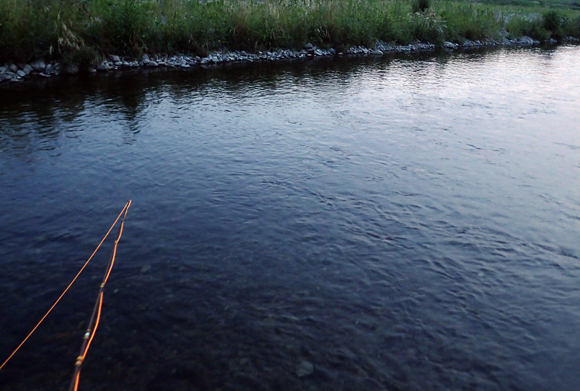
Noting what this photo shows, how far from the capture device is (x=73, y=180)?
32.7 feet

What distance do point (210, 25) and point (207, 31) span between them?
1.17ft

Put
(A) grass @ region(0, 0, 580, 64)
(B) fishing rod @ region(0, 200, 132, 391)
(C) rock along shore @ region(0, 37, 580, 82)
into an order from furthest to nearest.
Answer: (A) grass @ region(0, 0, 580, 64) → (C) rock along shore @ region(0, 37, 580, 82) → (B) fishing rod @ region(0, 200, 132, 391)

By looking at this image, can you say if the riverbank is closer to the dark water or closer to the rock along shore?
the rock along shore

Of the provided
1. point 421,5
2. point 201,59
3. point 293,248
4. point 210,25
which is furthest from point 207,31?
point 421,5

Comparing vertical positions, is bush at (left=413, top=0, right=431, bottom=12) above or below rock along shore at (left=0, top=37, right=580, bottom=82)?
above

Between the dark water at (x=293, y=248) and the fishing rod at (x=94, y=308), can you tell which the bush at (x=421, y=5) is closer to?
the dark water at (x=293, y=248)

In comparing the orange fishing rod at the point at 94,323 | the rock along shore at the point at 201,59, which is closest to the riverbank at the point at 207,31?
the rock along shore at the point at 201,59

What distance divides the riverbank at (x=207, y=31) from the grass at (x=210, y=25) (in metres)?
0.05

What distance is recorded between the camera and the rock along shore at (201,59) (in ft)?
65.3

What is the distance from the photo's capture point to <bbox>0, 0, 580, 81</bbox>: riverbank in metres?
20.1

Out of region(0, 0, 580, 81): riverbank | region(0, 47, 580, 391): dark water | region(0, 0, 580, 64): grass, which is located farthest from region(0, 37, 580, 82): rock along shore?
region(0, 47, 580, 391): dark water

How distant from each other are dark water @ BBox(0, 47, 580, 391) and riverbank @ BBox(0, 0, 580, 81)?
5.87 meters

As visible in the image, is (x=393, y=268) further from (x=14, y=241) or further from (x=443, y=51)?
(x=443, y=51)

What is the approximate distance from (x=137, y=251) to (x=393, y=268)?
3.81 metres
